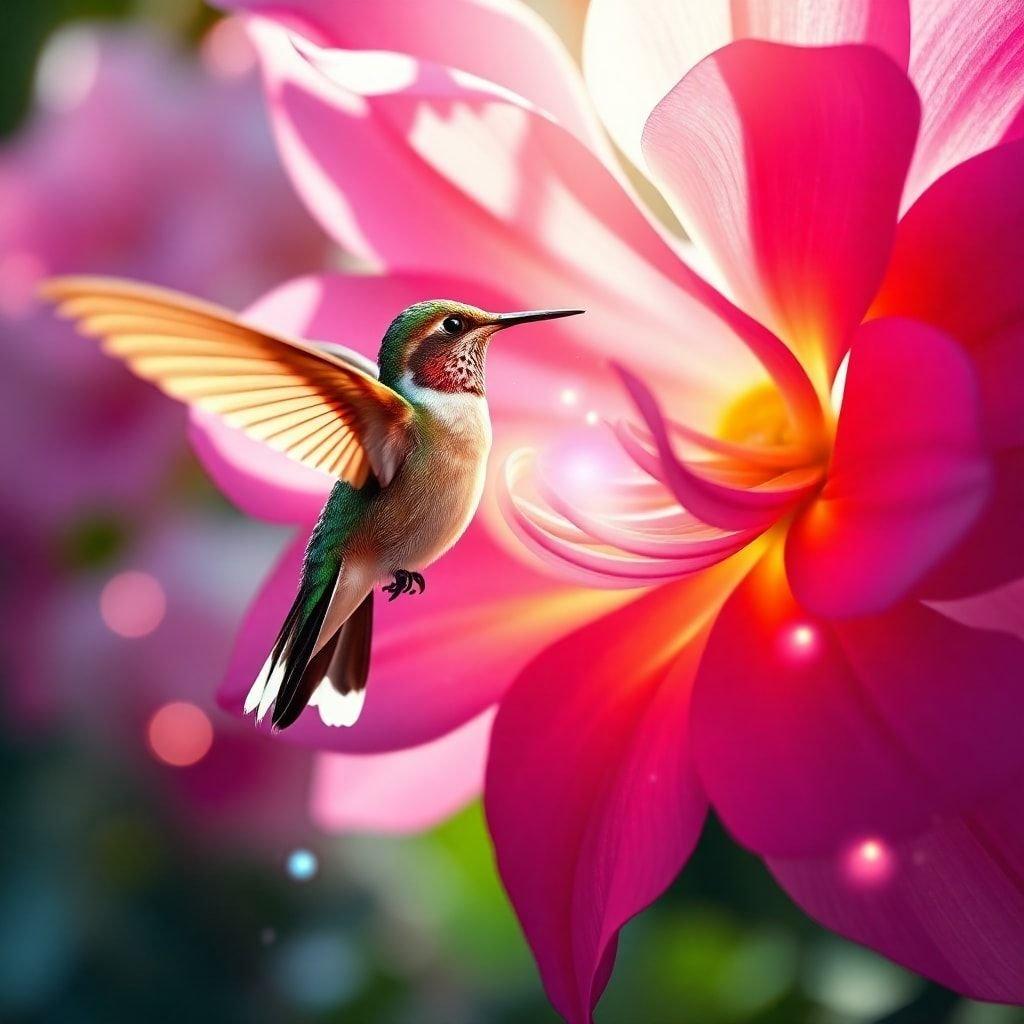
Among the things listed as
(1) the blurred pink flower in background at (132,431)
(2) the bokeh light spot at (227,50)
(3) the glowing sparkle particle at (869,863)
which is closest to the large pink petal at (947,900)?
(3) the glowing sparkle particle at (869,863)

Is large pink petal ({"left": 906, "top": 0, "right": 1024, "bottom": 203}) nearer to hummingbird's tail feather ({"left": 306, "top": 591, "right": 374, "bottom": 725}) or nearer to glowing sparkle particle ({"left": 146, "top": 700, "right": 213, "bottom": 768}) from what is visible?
hummingbird's tail feather ({"left": 306, "top": 591, "right": 374, "bottom": 725})

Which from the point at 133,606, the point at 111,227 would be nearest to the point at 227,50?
the point at 111,227

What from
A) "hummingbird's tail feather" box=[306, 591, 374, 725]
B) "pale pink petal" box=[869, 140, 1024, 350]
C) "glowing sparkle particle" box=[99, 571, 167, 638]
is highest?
"pale pink petal" box=[869, 140, 1024, 350]

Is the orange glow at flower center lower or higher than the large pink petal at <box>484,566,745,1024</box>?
higher

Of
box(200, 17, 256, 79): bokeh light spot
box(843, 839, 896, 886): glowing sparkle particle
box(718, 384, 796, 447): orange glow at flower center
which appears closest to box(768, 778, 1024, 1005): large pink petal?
box(843, 839, 896, 886): glowing sparkle particle

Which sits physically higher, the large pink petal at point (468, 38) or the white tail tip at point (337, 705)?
the large pink petal at point (468, 38)

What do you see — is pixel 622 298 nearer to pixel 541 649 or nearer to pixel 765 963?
pixel 541 649

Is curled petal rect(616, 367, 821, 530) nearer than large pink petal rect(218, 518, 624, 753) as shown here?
Yes

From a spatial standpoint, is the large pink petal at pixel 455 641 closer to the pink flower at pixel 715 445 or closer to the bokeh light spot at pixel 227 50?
the pink flower at pixel 715 445
